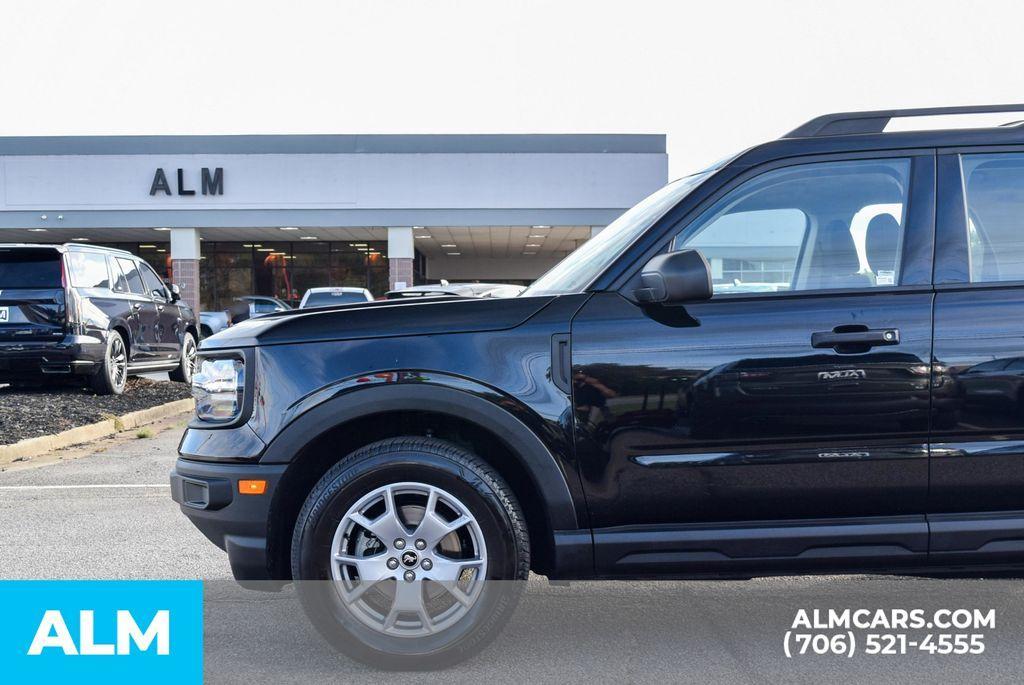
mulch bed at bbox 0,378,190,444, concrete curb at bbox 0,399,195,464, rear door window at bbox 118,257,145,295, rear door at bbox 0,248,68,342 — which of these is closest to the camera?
concrete curb at bbox 0,399,195,464

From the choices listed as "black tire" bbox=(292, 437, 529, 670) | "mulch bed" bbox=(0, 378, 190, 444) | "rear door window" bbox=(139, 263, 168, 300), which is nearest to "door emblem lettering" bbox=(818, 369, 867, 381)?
"black tire" bbox=(292, 437, 529, 670)

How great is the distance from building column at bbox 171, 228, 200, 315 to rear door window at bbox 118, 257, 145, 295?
16.8 m

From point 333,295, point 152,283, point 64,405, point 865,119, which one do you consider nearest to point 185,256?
point 333,295

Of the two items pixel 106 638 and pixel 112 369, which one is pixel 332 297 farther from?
pixel 106 638

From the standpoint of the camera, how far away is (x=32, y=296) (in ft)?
37.4

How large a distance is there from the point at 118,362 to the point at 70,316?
4.12 ft

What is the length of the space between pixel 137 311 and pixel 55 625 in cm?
1037

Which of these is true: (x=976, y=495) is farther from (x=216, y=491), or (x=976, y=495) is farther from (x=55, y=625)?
(x=55, y=625)

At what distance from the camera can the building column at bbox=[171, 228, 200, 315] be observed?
99.0ft

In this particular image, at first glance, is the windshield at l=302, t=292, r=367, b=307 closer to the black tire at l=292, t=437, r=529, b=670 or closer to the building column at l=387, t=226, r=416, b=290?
the building column at l=387, t=226, r=416, b=290

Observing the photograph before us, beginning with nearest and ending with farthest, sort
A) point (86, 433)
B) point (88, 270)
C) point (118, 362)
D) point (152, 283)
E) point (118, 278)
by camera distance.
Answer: point (86, 433), point (88, 270), point (118, 362), point (118, 278), point (152, 283)

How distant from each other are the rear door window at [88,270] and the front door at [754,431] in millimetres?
9983

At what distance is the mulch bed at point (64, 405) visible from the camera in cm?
937

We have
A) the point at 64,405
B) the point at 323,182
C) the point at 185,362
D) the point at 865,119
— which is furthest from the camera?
the point at 323,182
